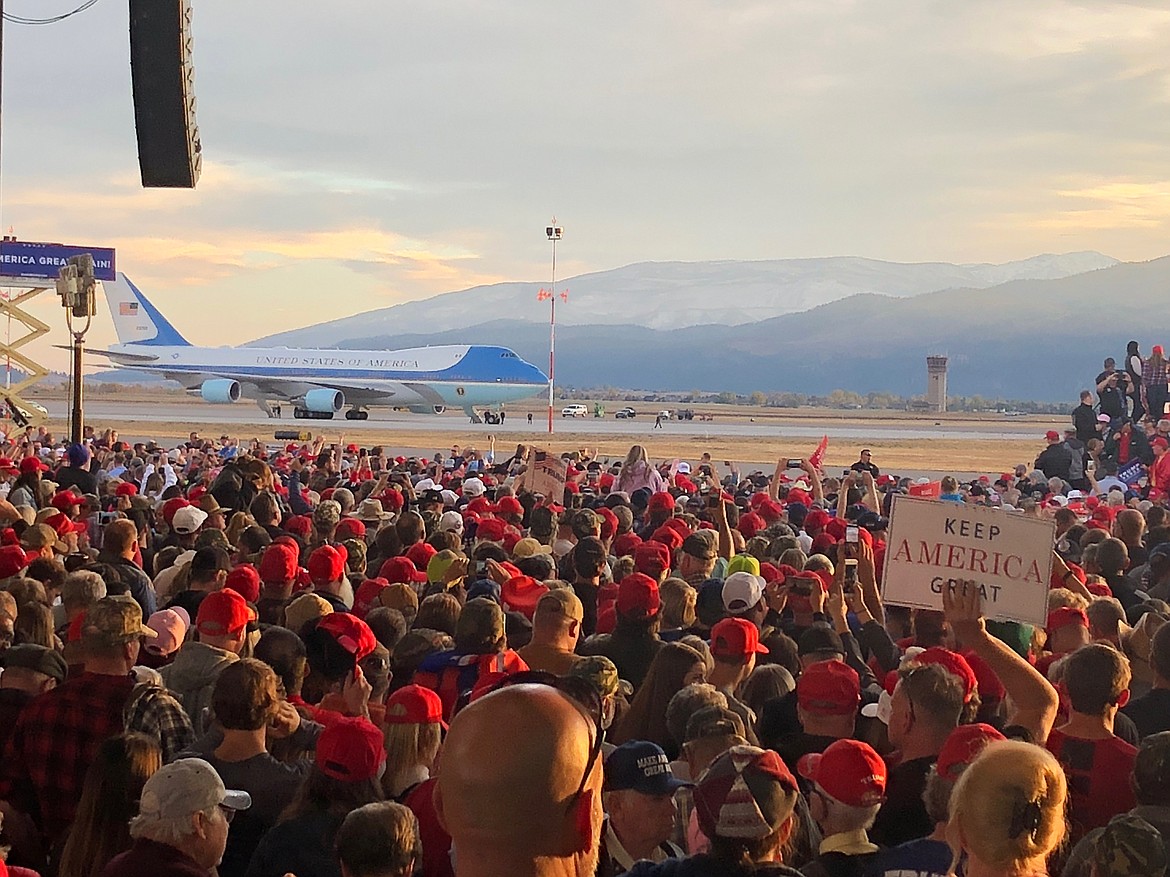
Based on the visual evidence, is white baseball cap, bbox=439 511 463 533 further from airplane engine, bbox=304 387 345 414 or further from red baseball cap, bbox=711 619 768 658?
airplane engine, bbox=304 387 345 414

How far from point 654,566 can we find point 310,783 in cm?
393

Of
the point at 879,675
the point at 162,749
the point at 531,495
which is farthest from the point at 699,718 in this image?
the point at 531,495

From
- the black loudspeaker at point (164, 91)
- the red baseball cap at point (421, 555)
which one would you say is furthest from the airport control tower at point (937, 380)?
the red baseball cap at point (421, 555)

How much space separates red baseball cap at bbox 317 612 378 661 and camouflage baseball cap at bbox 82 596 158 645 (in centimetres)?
69

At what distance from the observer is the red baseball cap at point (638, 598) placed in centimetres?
611

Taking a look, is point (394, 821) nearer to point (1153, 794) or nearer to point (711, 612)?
point (1153, 794)

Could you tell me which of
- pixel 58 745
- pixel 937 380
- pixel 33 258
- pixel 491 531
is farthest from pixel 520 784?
pixel 937 380

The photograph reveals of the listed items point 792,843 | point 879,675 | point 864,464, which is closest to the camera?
point 792,843

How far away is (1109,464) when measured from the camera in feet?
73.0

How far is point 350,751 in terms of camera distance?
3.79m

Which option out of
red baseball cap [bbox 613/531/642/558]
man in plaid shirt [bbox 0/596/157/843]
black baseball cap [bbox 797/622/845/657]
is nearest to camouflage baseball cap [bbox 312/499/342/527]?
red baseball cap [bbox 613/531/642/558]

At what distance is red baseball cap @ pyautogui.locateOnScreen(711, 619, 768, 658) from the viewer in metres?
5.45

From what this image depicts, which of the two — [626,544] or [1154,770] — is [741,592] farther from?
[1154,770]

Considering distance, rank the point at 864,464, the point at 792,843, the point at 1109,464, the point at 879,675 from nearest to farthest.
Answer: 1. the point at 792,843
2. the point at 879,675
3. the point at 864,464
4. the point at 1109,464
